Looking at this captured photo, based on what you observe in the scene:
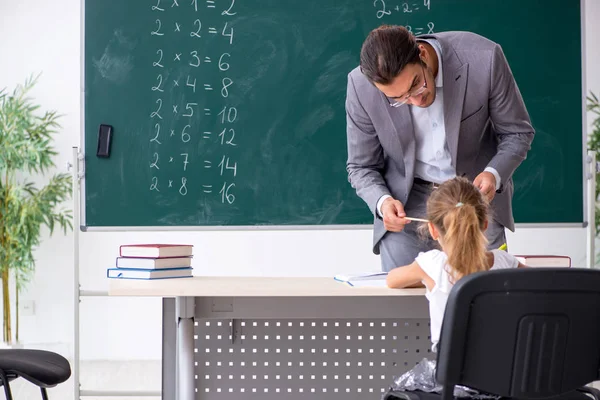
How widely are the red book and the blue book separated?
47mm

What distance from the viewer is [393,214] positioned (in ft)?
7.87

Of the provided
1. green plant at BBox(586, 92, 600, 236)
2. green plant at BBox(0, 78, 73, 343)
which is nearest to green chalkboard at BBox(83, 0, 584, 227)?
green plant at BBox(586, 92, 600, 236)

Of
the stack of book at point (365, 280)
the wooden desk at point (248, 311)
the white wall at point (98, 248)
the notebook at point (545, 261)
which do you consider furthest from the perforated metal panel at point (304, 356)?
the white wall at point (98, 248)

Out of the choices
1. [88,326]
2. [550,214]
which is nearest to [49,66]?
[88,326]

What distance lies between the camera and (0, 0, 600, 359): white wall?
5531mm

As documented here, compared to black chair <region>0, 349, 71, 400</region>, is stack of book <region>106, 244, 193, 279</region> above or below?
above

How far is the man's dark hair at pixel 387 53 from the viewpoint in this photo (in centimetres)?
214

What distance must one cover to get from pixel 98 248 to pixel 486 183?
12.4 feet

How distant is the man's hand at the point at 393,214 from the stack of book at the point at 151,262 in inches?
26.6

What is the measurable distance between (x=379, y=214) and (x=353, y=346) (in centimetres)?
47

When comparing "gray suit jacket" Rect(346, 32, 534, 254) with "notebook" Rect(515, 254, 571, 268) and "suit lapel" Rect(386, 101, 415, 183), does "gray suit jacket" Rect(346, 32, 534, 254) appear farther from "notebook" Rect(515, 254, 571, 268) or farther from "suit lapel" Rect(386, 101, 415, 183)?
"notebook" Rect(515, 254, 571, 268)

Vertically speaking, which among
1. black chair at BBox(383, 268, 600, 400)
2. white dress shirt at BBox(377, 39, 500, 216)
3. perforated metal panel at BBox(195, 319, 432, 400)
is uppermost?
white dress shirt at BBox(377, 39, 500, 216)

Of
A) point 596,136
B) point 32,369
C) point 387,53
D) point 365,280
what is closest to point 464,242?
point 365,280

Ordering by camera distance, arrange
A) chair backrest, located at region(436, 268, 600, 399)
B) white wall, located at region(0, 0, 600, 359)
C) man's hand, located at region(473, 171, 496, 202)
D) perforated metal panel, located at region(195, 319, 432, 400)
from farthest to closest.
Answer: white wall, located at region(0, 0, 600, 359) < perforated metal panel, located at region(195, 319, 432, 400) < man's hand, located at region(473, 171, 496, 202) < chair backrest, located at region(436, 268, 600, 399)
